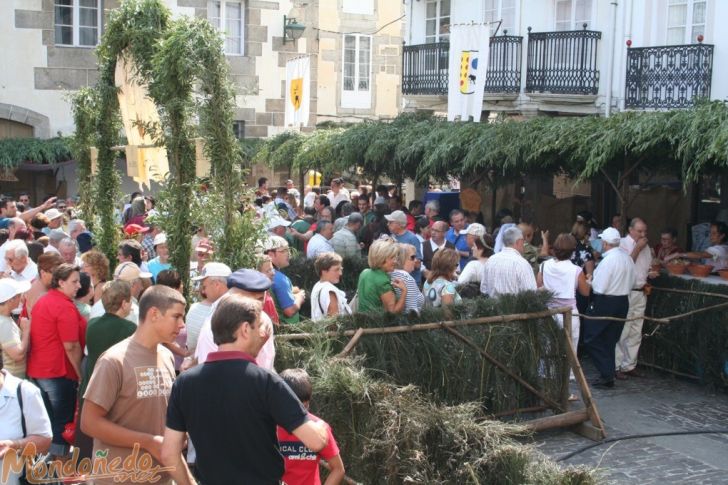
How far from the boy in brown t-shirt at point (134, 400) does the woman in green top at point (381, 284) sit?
3505 millimetres

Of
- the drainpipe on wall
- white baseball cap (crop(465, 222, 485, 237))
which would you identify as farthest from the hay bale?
the drainpipe on wall

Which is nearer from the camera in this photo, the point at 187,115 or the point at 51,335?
the point at 51,335

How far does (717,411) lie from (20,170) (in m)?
18.7

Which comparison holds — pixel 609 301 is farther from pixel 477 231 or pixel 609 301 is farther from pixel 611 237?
pixel 477 231

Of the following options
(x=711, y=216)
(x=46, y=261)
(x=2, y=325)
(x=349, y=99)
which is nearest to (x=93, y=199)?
(x=46, y=261)

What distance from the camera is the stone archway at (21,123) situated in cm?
2345

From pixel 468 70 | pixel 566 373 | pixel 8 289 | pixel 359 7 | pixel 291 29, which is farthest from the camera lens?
pixel 359 7

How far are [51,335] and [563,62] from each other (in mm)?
15850

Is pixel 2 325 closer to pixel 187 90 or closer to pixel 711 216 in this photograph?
pixel 187 90

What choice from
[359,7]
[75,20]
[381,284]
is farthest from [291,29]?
[381,284]

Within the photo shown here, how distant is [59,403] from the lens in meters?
6.83

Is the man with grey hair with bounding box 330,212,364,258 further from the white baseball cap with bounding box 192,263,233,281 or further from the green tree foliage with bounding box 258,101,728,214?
the white baseball cap with bounding box 192,263,233,281

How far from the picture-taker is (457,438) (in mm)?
5324

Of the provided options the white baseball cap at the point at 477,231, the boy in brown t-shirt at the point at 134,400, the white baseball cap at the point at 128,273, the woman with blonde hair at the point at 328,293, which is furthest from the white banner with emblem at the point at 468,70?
the boy in brown t-shirt at the point at 134,400
